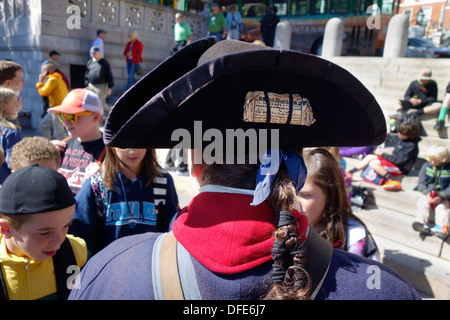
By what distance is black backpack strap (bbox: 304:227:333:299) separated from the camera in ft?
3.55

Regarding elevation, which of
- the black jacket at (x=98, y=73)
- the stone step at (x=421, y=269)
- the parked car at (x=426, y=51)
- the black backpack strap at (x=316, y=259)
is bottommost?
A: the stone step at (x=421, y=269)

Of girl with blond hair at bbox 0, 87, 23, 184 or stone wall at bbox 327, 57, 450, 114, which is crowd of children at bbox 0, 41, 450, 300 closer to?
girl with blond hair at bbox 0, 87, 23, 184

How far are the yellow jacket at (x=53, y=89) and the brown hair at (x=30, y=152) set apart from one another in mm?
5198

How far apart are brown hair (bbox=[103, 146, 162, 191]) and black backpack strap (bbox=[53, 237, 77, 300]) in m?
0.54

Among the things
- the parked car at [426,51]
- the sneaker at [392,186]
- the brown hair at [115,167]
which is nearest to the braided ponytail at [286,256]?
the brown hair at [115,167]

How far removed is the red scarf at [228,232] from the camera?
1025 millimetres

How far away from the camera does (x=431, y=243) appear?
15.3 ft

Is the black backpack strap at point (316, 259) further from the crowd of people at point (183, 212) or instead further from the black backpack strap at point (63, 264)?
the black backpack strap at point (63, 264)

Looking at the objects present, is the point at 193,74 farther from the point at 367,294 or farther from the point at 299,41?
the point at 299,41

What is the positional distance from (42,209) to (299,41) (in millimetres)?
18545

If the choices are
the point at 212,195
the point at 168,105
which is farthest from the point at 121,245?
the point at 168,105

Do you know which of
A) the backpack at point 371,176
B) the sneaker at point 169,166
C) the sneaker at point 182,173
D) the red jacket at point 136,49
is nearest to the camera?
the backpack at point 371,176

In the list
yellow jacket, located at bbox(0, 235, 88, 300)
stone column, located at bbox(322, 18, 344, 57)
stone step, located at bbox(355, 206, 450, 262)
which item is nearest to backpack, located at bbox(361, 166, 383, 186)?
stone step, located at bbox(355, 206, 450, 262)

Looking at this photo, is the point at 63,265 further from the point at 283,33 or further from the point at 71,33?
the point at 283,33
